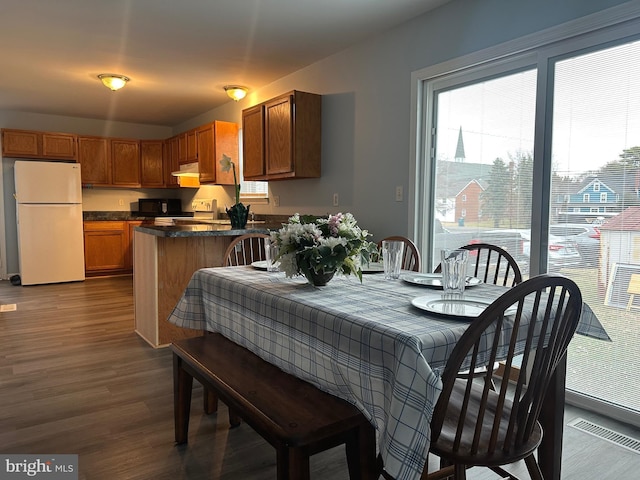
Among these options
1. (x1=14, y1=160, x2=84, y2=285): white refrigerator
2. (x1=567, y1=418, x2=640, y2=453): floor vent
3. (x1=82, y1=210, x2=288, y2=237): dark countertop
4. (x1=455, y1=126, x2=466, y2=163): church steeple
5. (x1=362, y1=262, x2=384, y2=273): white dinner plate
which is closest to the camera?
(x1=567, y1=418, x2=640, y2=453): floor vent

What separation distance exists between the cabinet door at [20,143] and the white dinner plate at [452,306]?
255 inches

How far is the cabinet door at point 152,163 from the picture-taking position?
6.97 metres

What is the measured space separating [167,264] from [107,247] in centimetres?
381

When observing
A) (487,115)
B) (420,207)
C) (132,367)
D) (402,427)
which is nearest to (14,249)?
(132,367)

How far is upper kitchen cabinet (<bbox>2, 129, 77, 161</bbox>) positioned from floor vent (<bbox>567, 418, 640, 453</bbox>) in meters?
6.74

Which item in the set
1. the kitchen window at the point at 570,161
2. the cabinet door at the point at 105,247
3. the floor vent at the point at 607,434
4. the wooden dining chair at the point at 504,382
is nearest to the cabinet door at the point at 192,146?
the cabinet door at the point at 105,247

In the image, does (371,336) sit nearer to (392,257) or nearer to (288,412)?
(288,412)

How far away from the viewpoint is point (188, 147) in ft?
20.0

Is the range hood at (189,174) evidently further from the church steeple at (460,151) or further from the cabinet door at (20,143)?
the church steeple at (460,151)

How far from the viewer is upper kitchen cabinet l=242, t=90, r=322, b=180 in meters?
3.96

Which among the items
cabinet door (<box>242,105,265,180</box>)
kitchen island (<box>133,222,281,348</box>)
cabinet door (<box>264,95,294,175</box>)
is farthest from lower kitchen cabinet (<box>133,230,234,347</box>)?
cabinet door (<box>242,105,265,180</box>)

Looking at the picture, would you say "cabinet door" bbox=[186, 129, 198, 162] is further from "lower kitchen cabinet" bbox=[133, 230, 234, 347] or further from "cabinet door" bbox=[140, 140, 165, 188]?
"lower kitchen cabinet" bbox=[133, 230, 234, 347]

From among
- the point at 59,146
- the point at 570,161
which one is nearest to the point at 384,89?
the point at 570,161

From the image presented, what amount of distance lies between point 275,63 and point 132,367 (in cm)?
288
